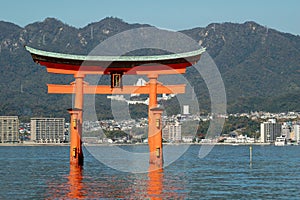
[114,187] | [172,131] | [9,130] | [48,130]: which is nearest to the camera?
[114,187]

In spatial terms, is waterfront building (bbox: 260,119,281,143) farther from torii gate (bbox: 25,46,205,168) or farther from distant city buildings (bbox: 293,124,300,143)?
torii gate (bbox: 25,46,205,168)

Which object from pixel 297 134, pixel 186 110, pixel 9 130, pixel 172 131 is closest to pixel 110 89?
pixel 172 131

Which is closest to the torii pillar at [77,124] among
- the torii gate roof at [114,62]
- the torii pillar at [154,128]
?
the torii gate roof at [114,62]

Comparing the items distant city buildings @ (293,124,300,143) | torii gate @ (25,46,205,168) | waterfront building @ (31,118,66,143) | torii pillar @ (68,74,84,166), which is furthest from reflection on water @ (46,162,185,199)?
distant city buildings @ (293,124,300,143)

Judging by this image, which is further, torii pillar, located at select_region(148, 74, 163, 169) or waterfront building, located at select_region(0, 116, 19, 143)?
waterfront building, located at select_region(0, 116, 19, 143)

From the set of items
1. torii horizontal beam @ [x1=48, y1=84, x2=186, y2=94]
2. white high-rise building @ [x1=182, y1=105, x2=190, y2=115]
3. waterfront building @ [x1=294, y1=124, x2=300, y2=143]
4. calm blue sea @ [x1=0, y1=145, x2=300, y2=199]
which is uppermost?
white high-rise building @ [x1=182, y1=105, x2=190, y2=115]

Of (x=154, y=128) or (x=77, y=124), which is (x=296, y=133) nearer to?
(x=154, y=128)

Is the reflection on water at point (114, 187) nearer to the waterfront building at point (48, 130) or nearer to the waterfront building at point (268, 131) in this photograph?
the waterfront building at point (48, 130)
